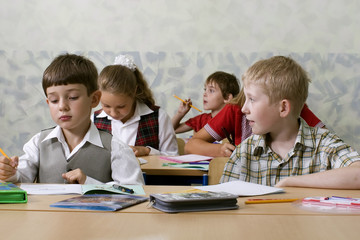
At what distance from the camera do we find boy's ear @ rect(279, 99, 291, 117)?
176cm

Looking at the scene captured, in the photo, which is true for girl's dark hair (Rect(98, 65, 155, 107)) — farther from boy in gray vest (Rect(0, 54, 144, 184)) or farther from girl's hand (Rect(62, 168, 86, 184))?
girl's hand (Rect(62, 168, 86, 184))

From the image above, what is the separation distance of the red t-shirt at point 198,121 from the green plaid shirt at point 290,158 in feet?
8.27

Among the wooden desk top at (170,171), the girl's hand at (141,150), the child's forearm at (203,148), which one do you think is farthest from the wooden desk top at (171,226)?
the girl's hand at (141,150)

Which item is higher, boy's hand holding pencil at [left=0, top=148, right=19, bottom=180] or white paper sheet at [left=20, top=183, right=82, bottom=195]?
boy's hand holding pencil at [left=0, top=148, right=19, bottom=180]

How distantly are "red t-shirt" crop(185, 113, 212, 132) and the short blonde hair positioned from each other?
8.31ft

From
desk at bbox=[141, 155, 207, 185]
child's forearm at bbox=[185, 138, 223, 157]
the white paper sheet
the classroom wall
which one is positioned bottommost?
desk at bbox=[141, 155, 207, 185]

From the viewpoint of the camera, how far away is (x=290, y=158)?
1.75 m

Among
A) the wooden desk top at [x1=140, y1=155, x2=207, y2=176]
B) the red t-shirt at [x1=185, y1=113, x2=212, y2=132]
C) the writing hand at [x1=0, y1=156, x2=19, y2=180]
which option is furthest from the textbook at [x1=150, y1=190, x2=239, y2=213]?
the red t-shirt at [x1=185, y1=113, x2=212, y2=132]

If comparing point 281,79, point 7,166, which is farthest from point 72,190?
Result: point 281,79

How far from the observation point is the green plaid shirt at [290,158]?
1.69 metres

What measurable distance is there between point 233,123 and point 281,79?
110 cm

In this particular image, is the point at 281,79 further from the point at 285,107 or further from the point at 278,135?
the point at 278,135

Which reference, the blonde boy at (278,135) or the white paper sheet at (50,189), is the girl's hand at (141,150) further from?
the white paper sheet at (50,189)

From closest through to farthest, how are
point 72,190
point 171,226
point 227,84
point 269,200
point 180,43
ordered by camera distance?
point 171,226
point 269,200
point 72,190
point 227,84
point 180,43
